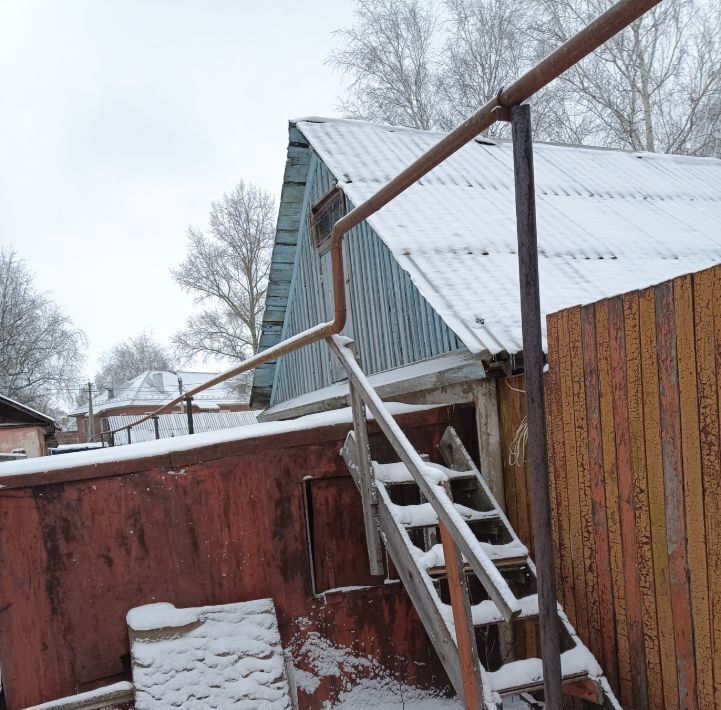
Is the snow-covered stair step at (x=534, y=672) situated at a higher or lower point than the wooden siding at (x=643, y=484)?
lower

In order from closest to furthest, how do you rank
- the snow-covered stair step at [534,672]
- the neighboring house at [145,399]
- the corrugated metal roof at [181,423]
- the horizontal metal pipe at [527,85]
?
the horizontal metal pipe at [527,85]
the snow-covered stair step at [534,672]
the corrugated metal roof at [181,423]
the neighboring house at [145,399]

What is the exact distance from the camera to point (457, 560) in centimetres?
289

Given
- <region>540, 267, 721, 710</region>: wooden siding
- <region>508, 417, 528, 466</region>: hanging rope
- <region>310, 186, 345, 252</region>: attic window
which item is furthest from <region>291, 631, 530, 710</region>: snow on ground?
<region>310, 186, 345, 252</region>: attic window

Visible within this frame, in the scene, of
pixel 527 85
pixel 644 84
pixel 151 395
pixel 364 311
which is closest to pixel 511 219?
pixel 364 311

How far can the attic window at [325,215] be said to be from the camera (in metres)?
7.27

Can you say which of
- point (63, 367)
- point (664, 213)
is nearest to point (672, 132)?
point (664, 213)

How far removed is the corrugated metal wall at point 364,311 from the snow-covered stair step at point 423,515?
1.41 m

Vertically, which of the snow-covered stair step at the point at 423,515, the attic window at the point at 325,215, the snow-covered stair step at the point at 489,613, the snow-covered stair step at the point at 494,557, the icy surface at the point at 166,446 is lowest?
the snow-covered stair step at the point at 489,613

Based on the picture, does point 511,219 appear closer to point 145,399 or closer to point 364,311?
point 364,311

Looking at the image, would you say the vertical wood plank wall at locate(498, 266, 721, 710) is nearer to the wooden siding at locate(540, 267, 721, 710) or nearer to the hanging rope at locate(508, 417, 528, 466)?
the wooden siding at locate(540, 267, 721, 710)

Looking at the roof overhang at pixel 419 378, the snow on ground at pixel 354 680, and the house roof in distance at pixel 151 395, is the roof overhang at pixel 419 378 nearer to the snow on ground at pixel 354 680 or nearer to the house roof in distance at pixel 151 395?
the snow on ground at pixel 354 680

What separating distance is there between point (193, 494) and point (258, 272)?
25.7 metres

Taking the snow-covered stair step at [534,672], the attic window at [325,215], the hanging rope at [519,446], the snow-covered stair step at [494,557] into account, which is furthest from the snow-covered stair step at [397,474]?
the attic window at [325,215]

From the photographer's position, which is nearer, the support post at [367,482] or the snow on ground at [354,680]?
the support post at [367,482]
